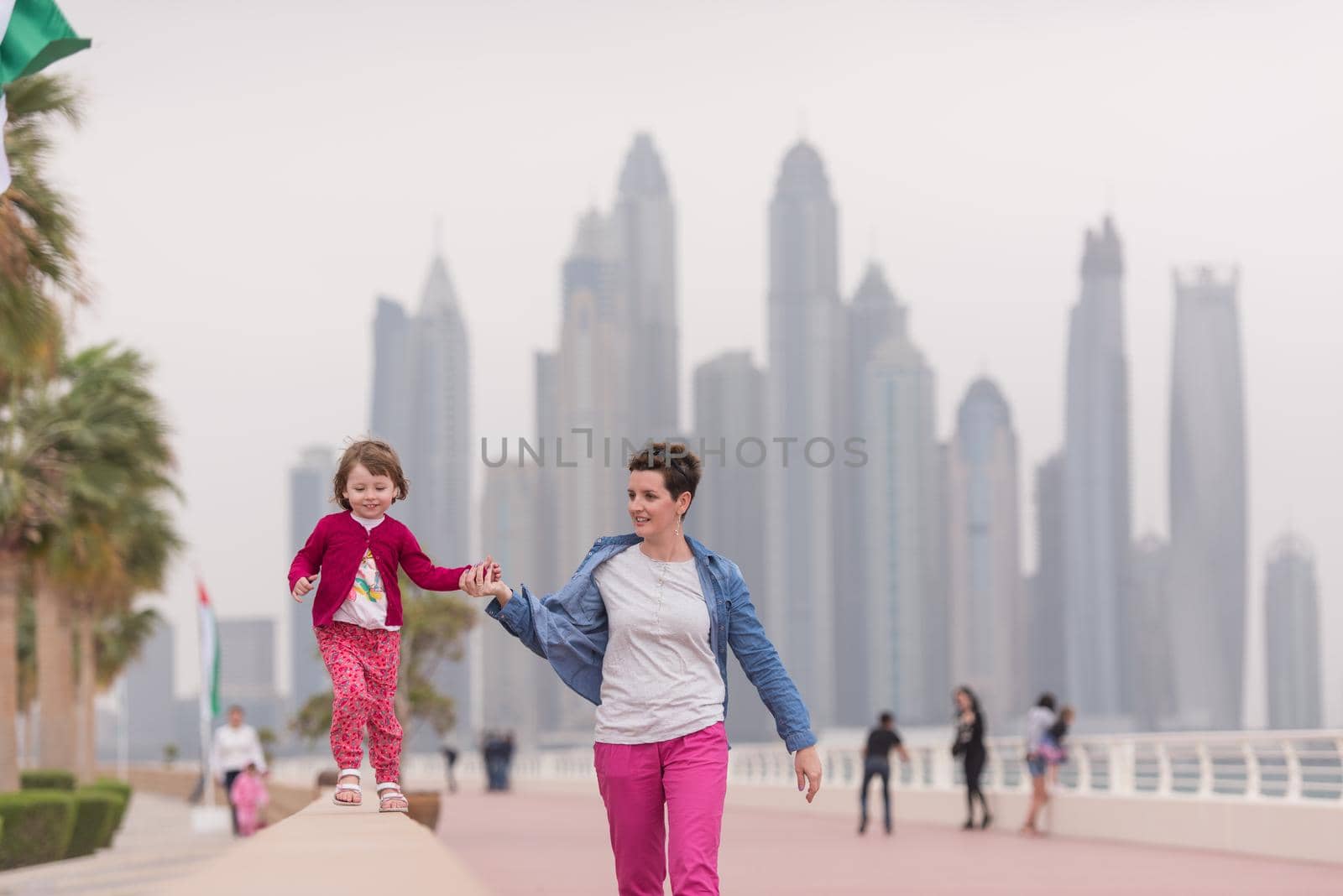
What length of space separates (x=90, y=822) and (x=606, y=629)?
Result: 21.4m

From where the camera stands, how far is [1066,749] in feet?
72.4

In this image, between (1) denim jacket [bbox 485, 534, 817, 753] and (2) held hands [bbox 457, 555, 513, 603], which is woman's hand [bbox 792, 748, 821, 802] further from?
(2) held hands [bbox 457, 555, 513, 603]

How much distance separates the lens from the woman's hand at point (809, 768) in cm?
589

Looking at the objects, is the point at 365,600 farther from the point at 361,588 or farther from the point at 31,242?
the point at 31,242

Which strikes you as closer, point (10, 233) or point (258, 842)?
point (258, 842)

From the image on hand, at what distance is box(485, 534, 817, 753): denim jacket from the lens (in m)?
5.75

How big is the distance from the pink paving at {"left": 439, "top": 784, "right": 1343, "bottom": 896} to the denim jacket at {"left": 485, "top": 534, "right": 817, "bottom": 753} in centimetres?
820

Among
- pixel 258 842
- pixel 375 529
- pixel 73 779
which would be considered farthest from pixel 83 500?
pixel 258 842

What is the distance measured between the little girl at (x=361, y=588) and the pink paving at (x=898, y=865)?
305 inches

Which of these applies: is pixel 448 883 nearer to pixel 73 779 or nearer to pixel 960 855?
pixel 960 855

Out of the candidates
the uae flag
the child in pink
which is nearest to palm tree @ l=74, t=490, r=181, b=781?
the child in pink

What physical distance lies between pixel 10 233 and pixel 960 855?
10.5 meters

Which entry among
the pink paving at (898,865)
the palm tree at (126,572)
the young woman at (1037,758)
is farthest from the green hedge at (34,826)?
the young woman at (1037,758)

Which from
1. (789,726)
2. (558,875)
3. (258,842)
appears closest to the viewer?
(258,842)
